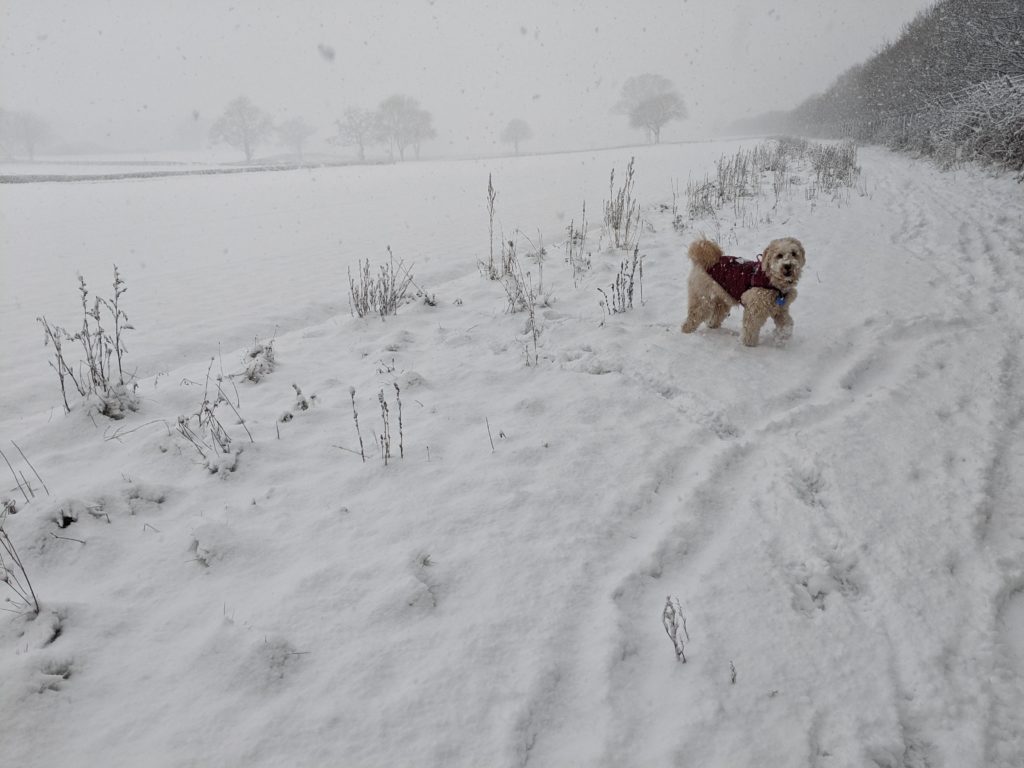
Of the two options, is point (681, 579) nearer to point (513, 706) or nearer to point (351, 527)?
point (513, 706)

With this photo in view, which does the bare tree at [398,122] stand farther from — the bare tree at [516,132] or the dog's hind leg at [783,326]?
the dog's hind leg at [783,326]

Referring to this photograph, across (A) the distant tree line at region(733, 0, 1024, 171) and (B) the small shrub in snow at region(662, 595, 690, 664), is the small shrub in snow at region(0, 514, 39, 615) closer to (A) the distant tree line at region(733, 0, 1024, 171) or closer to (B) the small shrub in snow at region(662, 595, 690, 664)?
(B) the small shrub in snow at region(662, 595, 690, 664)

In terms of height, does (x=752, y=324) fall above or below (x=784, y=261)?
below

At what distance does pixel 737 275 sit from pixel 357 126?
2980 inches

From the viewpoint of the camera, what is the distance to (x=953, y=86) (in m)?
16.5

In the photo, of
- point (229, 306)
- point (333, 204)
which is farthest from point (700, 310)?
point (333, 204)

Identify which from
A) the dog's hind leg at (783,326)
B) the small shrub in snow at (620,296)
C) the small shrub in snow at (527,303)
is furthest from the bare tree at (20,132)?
the dog's hind leg at (783,326)

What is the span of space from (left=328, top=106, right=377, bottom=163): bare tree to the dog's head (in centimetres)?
7364

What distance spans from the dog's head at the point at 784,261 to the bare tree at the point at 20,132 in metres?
95.7

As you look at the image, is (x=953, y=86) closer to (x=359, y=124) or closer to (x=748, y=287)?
(x=748, y=287)

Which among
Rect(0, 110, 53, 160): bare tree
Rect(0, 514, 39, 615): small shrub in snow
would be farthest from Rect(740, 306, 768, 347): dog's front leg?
Rect(0, 110, 53, 160): bare tree

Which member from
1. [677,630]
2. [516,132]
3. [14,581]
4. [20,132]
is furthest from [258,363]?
[20,132]

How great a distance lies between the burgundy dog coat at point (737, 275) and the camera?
4.22 metres

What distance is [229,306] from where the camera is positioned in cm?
604
